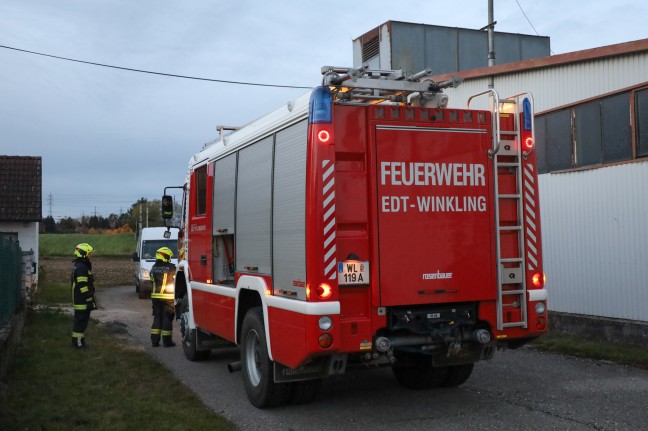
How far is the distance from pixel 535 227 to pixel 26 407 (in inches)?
222

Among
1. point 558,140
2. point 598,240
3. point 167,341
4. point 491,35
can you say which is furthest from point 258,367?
point 491,35

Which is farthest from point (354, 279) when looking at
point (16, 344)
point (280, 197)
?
point (16, 344)

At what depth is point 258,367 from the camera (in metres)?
7.48

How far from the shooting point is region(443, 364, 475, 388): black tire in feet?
25.9

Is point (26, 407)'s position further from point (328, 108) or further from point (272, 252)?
point (328, 108)

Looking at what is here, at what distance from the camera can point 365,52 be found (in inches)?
900

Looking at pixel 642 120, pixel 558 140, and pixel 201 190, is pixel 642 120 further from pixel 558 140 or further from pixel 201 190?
pixel 201 190

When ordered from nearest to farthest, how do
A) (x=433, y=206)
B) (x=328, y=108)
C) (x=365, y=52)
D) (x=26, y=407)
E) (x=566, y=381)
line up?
(x=328, y=108) < (x=433, y=206) < (x=26, y=407) < (x=566, y=381) < (x=365, y=52)

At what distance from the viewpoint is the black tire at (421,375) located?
308 inches

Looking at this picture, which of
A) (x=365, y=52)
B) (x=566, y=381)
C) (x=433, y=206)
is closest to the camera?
(x=433, y=206)

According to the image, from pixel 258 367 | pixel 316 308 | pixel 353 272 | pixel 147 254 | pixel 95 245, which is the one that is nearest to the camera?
pixel 316 308

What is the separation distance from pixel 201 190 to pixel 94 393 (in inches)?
129

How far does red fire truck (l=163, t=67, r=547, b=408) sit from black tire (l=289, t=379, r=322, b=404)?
15mm

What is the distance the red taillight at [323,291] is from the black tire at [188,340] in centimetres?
473
